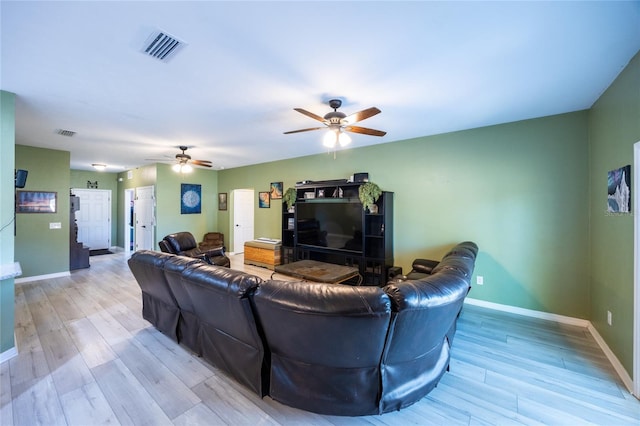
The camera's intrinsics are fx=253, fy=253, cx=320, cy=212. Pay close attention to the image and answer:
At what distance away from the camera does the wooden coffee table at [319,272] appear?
3.41m

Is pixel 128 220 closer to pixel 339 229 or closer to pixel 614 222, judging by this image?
pixel 339 229

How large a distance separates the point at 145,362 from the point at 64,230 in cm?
473

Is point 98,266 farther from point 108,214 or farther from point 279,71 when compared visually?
point 279,71

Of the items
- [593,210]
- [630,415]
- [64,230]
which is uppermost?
[593,210]

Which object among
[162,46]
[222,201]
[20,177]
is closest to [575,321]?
[162,46]

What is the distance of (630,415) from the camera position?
5.71 feet

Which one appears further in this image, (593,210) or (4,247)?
(593,210)

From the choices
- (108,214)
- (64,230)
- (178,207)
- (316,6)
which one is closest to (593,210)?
(316,6)

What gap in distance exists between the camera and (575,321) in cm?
309

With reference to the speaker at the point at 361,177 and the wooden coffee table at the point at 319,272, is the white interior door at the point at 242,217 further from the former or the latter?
the wooden coffee table at the point at 319,272

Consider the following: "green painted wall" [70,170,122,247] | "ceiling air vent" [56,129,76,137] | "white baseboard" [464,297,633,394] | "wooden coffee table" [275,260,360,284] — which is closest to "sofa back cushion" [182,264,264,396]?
"wooden coffee table" [275,260,360,284]

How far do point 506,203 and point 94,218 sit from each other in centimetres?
1075

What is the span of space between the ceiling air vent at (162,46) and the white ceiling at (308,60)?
0.16 feet

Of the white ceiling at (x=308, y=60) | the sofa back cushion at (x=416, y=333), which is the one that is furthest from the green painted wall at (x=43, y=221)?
the sofa back cushion at (x=416, y=333)
